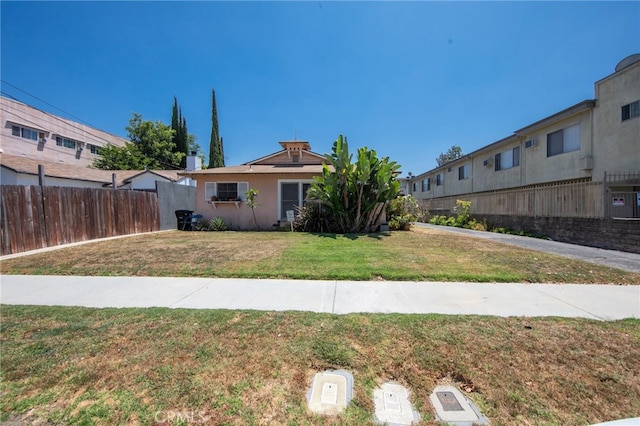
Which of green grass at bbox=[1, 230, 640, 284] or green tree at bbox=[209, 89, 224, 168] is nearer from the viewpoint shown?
green grass at bbox=[1, 230, 640, 284]

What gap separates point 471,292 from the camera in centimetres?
488

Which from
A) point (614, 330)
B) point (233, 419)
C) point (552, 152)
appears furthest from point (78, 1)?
point (552, 152)

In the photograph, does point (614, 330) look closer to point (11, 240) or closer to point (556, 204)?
point (556, 204)

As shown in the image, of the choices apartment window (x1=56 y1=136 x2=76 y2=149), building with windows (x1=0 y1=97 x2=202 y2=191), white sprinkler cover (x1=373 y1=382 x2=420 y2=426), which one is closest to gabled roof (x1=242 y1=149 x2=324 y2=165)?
building with windows (x1=0 y1=97 x2=202 y2=191)

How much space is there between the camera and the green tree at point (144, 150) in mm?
29578

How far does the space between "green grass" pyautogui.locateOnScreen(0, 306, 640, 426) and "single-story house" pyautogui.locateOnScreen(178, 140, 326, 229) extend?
34.7 feet

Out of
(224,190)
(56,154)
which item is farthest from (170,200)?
(56,154)

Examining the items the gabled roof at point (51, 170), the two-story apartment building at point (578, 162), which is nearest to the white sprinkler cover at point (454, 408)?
the two-story apartment building at point (578, 162)

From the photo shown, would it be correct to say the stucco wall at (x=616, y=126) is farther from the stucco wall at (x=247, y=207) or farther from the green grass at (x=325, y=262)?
the stucco wall at (x=247, y=207)

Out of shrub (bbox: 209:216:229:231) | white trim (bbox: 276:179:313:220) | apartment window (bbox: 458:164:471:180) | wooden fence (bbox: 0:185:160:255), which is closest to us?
wooden fence (bbox: 0:185:160:255)

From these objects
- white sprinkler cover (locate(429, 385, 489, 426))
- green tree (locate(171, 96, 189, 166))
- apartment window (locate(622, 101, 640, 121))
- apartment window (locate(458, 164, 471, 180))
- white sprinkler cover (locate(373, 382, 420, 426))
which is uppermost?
green tree (locate(171, 96, 189, 166))

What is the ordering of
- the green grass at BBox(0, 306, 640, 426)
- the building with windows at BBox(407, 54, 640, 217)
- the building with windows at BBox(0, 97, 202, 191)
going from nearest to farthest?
the green grass at BBox(0, 306, 640, 426)
the building with windows at BBox(407, 54, 640, 217)
the building with windows at BBox(0, 97, 202, 191)

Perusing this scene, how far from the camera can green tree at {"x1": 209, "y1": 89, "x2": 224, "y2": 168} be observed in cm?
3406

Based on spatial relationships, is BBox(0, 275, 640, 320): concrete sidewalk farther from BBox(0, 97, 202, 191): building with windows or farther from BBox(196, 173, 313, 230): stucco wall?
BBox(0, 97, 202, 191): building with windows
